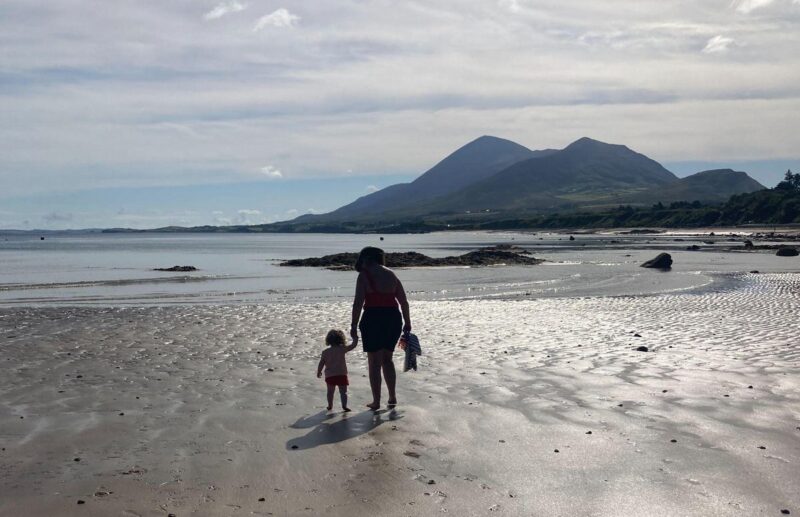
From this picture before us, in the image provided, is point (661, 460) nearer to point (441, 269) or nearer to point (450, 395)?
point (450, 395)

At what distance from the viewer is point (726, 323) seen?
19.0 m

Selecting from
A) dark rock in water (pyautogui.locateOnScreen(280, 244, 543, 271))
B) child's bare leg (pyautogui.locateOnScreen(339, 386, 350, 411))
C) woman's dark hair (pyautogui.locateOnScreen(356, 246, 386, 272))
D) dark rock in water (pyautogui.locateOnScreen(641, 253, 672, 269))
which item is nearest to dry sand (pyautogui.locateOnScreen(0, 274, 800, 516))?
child's bare leg (pyautogui.locateOnScreen(339, 386, 350, 411))

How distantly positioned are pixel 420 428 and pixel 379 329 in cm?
170

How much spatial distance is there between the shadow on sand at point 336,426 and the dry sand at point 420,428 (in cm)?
4

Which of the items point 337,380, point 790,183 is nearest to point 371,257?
point 337,380

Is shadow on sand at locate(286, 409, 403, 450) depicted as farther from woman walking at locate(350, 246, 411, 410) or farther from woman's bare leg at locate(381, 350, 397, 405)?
woman walking at locate(350, 246, 411, 410)

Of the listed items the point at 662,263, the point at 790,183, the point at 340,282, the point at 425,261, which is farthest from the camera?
the point at 790,183

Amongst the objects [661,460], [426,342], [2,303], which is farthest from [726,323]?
[2,303]

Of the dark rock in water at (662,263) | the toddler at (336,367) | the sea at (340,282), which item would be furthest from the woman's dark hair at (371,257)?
the dark rock in water at (662,263)

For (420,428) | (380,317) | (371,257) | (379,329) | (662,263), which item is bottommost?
(662,263)

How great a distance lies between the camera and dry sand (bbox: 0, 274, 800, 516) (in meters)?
6.50

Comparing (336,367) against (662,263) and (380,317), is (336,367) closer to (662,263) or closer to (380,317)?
(380,317)

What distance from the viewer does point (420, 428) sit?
29.2ft

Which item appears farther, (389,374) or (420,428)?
(389,374)
